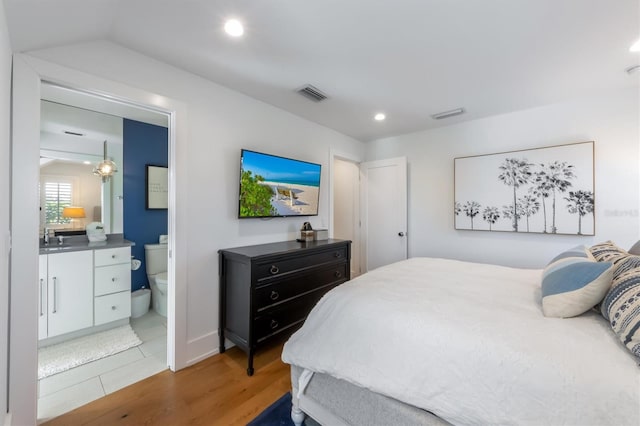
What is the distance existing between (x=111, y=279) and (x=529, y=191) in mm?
4681

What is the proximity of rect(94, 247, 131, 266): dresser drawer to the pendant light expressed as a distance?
3.14 ft

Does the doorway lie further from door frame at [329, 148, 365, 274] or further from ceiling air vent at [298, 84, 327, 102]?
door frame at [329, 148, 365, 274]

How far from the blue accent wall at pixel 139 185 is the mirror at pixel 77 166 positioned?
2.9 inches

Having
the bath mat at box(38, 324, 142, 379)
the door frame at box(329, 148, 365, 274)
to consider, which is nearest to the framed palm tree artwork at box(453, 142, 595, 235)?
the door frame at box(329, 148, 365, 274)

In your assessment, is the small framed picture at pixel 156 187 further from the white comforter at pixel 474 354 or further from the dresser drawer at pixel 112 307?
the white comforter at pixel 474 354

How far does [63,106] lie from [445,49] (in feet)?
12.1

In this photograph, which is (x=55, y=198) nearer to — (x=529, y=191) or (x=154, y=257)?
(x=154, y=257)

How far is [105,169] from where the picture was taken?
313 centimetres

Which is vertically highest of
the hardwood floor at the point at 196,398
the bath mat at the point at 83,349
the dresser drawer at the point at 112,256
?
the dresser drawer at the point at 112,256

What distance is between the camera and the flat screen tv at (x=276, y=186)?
2.53m

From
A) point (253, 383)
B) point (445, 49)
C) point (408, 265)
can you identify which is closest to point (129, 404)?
point (253, 383)

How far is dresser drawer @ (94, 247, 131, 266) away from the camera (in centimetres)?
273

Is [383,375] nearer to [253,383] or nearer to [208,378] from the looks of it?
[253,383]

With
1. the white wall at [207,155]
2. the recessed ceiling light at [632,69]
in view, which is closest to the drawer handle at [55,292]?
the white wall at [207,155]
